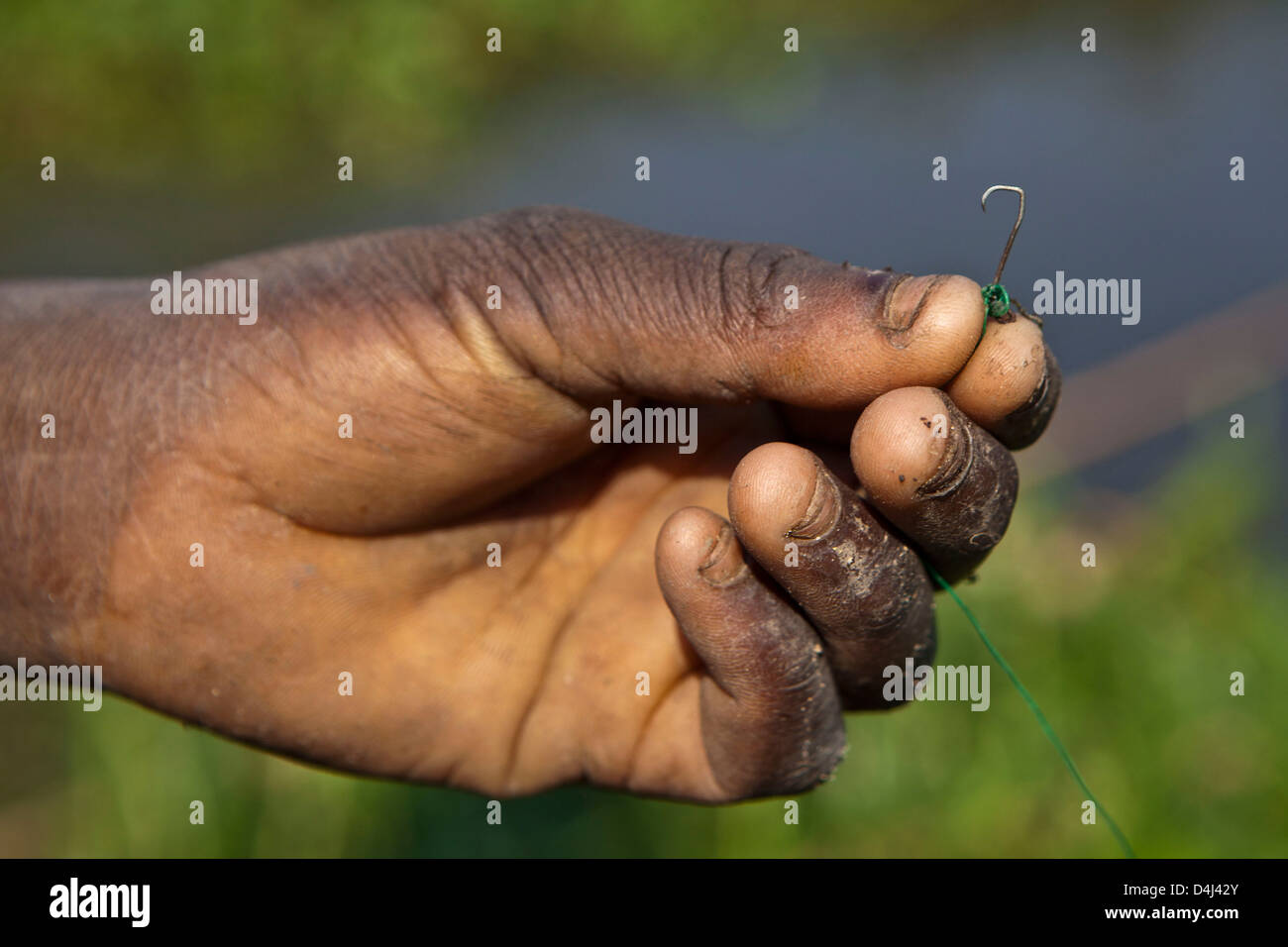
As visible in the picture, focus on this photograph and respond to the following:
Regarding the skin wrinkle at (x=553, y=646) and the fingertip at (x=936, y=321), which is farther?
the skin wrinkle at (x=553, y=646)

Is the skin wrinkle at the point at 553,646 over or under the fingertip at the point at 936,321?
under

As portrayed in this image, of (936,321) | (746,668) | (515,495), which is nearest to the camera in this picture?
(936,321)

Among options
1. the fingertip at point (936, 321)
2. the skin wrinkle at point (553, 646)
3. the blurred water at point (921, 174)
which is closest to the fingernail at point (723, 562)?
the fingertip at point (936, 321)

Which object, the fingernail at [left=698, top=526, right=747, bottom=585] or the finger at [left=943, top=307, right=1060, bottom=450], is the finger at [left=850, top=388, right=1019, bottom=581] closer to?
the finger at [left=943, top=307, right=1060, bottom=450]

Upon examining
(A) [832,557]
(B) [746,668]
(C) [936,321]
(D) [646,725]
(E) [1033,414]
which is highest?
(C) [936,321]

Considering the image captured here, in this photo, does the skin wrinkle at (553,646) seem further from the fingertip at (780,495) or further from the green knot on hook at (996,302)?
the green knot on hook at (996,302)

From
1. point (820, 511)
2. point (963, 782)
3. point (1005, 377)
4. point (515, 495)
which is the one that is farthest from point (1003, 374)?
point (963, 782)

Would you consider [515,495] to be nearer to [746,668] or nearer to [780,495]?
[746,668]

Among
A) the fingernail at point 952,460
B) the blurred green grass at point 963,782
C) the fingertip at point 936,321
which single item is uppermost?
the fingertip at point 936,321
